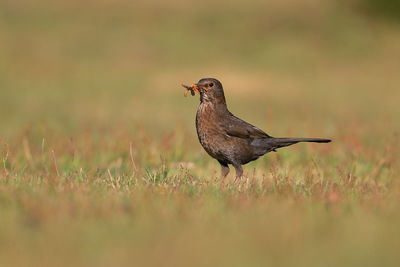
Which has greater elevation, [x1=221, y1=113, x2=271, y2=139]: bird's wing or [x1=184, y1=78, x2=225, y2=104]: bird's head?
[x1=184, y1=78, x2=225, y2=104]: bird's head

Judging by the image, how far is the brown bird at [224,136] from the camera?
8.27 metres

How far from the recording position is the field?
15.1ft

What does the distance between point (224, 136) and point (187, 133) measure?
134 inches

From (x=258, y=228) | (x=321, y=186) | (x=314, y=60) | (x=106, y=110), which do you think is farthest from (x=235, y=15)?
(x=258, y=228)

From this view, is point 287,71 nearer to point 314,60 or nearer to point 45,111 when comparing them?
point 314,60

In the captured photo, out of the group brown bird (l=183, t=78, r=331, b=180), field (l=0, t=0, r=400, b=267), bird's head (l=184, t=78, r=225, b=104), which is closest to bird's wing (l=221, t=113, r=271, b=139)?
brown bird (l=183, t=78, r=331, b=180)

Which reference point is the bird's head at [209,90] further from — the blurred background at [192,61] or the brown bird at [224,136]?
the blurred background at [192,61]

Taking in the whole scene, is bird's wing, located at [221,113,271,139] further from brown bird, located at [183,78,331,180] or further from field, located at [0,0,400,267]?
field, located at [0,0,400,267]

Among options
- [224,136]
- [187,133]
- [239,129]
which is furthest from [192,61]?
[224,136]

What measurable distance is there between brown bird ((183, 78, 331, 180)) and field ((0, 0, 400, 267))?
222mm

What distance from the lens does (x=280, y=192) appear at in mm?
6234

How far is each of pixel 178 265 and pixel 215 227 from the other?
0.76 meters

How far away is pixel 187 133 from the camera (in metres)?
11.7

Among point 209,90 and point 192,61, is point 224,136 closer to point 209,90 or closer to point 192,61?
point 209,90
